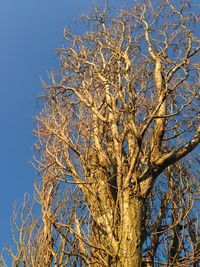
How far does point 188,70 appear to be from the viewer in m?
6.70

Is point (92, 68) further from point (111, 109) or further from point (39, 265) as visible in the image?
point (39, 265)

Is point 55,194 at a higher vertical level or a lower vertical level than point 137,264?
higher

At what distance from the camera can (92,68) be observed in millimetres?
8172

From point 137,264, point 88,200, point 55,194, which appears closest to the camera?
point 137,264

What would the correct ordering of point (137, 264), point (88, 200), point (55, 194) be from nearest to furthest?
point (137, 264) < point (88, 200) < point (55, 194)

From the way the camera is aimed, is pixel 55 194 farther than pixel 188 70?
Yes

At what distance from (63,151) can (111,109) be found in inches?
40.1

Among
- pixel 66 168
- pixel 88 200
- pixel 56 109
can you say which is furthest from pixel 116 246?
pixel 56 109

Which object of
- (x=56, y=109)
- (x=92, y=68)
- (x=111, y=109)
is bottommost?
(x=111, y=109)

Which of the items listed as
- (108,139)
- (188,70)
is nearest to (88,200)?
(108,139)

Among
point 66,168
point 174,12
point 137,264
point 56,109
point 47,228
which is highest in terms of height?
point 174,12

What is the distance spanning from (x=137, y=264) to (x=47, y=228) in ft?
6.83

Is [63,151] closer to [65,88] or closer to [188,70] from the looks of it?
[65,88]

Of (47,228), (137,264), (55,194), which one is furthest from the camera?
(55,194)
